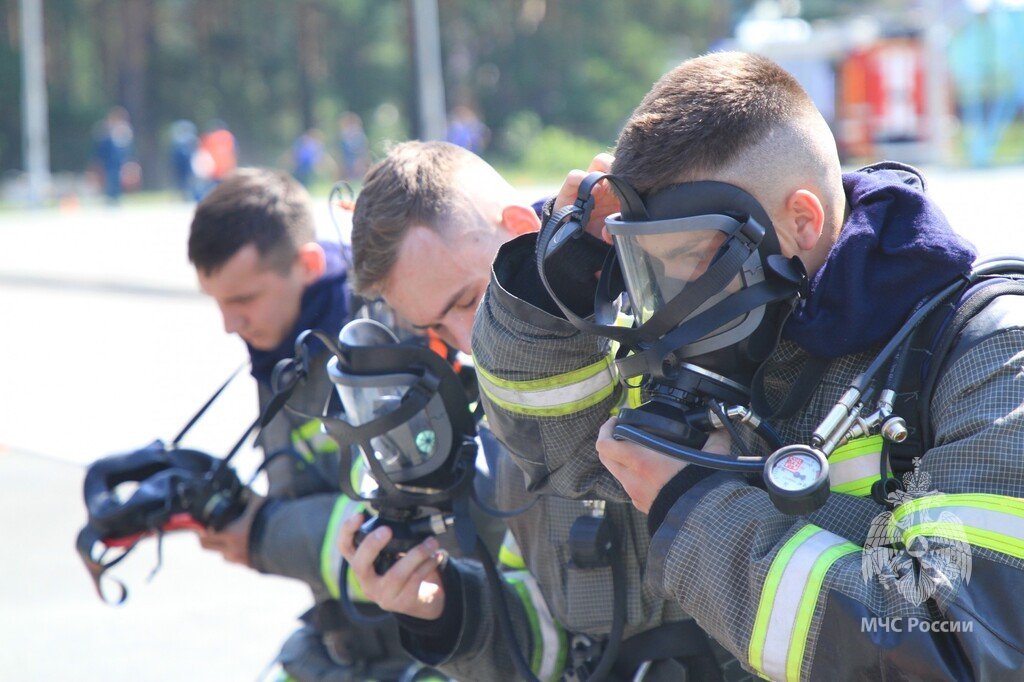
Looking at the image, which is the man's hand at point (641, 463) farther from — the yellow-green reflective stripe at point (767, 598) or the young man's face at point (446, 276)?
the young man's face at point (446, 276)

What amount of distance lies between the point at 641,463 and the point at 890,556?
1.10ft

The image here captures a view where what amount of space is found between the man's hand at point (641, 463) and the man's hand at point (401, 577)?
2.34 ft

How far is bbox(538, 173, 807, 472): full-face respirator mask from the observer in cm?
163

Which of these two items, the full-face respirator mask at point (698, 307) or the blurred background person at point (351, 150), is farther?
the blurred background person at point (351, 150)

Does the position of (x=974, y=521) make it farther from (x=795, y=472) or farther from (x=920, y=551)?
(x=795, y=472)

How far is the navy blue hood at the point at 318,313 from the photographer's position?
3301mm

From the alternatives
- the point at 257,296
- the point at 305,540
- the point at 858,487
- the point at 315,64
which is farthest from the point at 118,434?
the point at 315,64

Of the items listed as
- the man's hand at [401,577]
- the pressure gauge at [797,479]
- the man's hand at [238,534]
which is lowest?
the man's hand at [238,534]

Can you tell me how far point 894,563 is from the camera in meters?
1.48

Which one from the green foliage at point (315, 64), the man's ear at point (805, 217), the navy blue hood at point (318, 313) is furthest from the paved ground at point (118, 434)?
the green foliage at point (315, 64)

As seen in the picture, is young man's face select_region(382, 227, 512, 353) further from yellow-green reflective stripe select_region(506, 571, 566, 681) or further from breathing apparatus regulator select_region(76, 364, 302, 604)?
breathing apparatus regulator select_region(76, 364, 302, 604)

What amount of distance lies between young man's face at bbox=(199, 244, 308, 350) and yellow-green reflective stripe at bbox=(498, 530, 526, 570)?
1.14 m

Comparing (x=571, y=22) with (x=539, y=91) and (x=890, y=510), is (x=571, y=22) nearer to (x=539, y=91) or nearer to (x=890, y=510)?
(x=539, y=91)

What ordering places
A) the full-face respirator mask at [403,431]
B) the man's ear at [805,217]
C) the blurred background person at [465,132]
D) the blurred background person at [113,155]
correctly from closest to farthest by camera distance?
the man's ear at [805,217]
the full-face respirator mask at [403,431]
the blurred background person at [465,132]
the blurred background person at [113,155]
